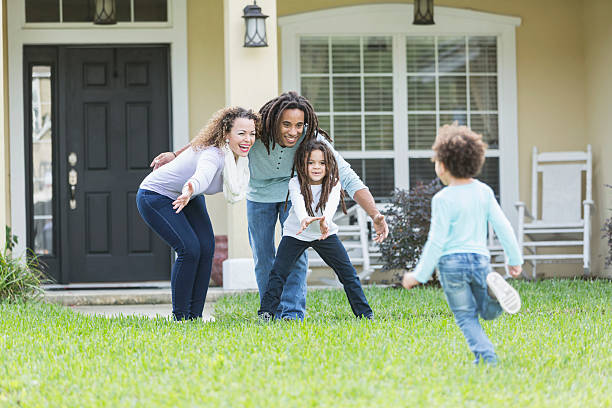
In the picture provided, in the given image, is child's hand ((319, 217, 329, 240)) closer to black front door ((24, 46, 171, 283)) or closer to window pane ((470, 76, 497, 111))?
black front door ((24, 46, 171, 283))

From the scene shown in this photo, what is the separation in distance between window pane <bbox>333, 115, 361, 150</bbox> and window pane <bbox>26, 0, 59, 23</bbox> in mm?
2949

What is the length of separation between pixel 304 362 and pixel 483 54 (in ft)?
19.4

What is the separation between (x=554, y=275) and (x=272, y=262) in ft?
14.4

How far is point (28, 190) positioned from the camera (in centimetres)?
828

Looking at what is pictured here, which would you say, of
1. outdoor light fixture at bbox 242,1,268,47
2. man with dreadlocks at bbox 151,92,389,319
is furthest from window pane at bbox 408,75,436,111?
man with dreadlocks at bbox 151,92,389,319

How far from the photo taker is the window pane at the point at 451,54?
28.6 feet

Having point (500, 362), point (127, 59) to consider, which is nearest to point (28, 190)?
point (127, 59)

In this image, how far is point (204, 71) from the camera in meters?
8.39

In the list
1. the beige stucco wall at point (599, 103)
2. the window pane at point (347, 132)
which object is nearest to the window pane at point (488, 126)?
the beige stucco wall at point (599, 103)

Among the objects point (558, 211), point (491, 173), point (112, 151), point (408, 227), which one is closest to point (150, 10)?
point (112, 151)

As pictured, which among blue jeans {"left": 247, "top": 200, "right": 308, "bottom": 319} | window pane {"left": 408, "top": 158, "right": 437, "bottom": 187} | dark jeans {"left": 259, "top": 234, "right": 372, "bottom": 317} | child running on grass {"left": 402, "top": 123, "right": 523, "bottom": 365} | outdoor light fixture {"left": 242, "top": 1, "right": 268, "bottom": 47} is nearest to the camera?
child running on grass {"left": 402, "top": 123, "right": 523, "bottom": 365}

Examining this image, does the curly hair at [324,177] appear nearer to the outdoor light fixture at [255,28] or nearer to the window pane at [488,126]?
the outdoor light fixture at [255,28]

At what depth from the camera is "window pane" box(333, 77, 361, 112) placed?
8.63m

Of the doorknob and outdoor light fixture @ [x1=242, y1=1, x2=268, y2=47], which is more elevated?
outdoor light fixture @ [x1=242, y1=1, x2=268, y2=47]
